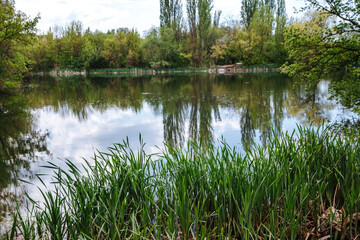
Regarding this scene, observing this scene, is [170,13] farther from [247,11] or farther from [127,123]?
[127,123]

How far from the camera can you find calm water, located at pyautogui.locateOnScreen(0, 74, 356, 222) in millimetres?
6625

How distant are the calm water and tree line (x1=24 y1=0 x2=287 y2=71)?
93.8ft

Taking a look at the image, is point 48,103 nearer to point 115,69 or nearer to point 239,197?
point 239,197

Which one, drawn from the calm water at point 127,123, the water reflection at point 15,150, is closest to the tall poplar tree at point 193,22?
the calm water at point 127,123

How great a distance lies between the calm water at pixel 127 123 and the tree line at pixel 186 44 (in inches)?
1125

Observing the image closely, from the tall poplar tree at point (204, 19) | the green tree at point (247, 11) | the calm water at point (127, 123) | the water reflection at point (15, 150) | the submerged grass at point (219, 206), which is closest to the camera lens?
the submerged grass at point (219, 206)

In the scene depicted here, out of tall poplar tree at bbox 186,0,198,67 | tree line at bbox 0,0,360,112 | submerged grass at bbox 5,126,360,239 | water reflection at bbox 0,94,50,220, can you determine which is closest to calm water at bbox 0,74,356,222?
water reflection at bbox 0,94,50,220

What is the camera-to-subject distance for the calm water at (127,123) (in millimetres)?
6625

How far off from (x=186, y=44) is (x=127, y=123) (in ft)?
125

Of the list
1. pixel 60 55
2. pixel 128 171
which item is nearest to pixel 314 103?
pixel 128 171

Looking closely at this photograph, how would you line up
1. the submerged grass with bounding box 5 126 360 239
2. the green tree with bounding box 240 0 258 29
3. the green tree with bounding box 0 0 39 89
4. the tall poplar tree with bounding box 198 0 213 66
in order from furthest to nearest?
the green tree with bounding box 240 0 258 29 < the tall poplar tree with bounding box 198 0 213 66 < the green tree with bounding box 0 0 39 89 < the submerged grass with bounding box 5 126 360 239

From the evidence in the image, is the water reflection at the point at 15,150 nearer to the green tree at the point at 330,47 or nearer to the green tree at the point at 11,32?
the green tree at the point at 11,32

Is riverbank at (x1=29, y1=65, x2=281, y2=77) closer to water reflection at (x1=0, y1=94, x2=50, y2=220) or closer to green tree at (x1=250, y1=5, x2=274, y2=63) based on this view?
green tree at (x1=250, y1=5, x2=274, y2=63)

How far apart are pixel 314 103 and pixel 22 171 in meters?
11.5
